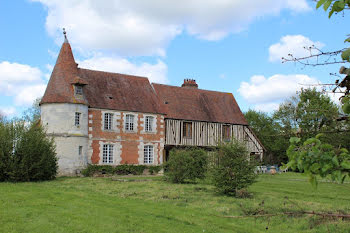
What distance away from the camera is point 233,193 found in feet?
42.8

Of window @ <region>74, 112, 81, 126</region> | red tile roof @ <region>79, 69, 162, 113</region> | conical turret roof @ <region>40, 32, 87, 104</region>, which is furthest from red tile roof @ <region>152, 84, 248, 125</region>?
conical turret roof @ <region>40, 32, 87, 104</region>

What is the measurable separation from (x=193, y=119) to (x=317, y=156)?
79.7ft

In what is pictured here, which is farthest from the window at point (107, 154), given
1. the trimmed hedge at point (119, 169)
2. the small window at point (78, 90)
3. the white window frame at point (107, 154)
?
the small window at point (78, 90)

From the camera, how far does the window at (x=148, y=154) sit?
24.8 metres

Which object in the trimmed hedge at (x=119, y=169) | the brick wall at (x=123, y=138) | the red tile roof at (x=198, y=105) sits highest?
the red tile roof at (x=198, y=105)

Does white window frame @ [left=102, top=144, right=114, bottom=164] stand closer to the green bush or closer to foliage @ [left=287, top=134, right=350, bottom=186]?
the green bush

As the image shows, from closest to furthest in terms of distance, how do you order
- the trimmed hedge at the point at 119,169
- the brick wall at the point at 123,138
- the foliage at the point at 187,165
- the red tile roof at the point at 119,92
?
the foliage at the point at 187,165 < the trimmed hedge at the point at 119,169 < the brick wall at the point at 123,138 < the red tile roof at the point at 119,92

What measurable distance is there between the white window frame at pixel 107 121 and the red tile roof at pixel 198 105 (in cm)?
427

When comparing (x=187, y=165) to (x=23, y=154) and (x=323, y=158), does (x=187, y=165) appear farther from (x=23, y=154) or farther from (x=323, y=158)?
(x=323, y=158)

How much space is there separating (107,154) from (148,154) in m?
3.00

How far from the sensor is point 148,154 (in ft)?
81.6

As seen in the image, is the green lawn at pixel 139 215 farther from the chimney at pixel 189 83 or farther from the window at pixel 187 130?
the chimney at pixel 189 83

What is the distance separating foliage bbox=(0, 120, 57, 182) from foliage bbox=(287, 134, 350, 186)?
1666cm

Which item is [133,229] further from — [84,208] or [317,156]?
[317,156]
